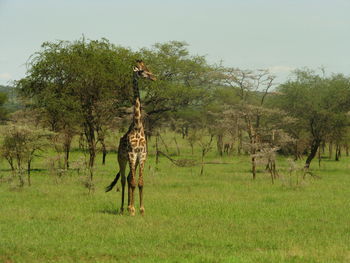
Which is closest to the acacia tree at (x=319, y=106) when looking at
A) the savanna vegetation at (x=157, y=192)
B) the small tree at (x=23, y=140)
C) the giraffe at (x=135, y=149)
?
the savanna vegetation at (x=157, y=192)

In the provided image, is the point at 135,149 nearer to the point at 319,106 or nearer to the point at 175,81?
the point at 319,106

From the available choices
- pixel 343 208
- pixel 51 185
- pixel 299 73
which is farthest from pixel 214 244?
pixel 299 73

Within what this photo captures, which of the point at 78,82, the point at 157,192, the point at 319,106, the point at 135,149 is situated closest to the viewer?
the point at 135,149

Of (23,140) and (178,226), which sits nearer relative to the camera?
(178,226)

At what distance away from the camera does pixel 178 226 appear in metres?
12.6

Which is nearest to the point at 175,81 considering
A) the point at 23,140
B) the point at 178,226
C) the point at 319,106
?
the point at 319,106

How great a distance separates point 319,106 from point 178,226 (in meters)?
26.2

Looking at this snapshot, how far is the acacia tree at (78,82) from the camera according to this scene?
94.8 ft

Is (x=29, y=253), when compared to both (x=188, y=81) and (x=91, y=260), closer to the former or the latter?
(x=91, y=260)

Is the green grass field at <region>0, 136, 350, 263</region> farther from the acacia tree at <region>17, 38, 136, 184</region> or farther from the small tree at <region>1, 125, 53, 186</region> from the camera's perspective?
the acacia tree at <region>17, 38, 136, 184</region>

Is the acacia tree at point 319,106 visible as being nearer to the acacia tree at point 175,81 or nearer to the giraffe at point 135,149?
the acacia tree at point 175,81

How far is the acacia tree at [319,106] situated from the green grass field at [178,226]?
1463 cm

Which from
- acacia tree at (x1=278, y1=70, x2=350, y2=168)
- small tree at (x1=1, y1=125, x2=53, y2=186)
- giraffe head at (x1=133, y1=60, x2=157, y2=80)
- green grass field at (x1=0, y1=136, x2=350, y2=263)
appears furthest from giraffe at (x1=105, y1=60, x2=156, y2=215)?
acacia tree at (x1=278, y1=70, x2=350, y2=168)

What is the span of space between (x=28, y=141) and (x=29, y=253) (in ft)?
46.8
